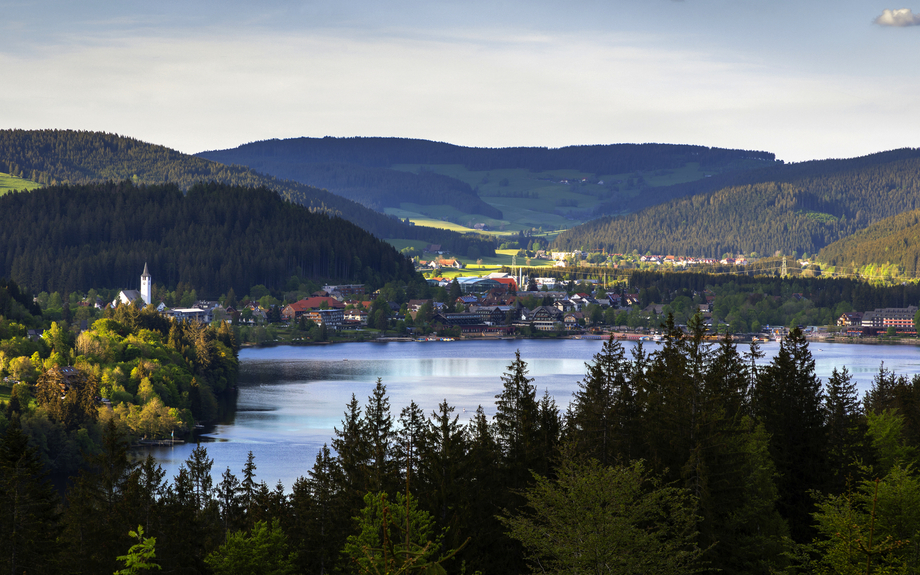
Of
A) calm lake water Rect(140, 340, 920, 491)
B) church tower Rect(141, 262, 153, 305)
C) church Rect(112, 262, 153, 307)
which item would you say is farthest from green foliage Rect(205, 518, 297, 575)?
church tower Rect(141, 262, 153, 305)

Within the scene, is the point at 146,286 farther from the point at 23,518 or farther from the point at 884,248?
the point at 884,248

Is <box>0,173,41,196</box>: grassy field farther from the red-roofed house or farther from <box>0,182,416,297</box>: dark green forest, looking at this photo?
the red-roofed house

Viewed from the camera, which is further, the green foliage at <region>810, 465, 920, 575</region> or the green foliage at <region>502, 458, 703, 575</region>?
the green foliage at <region>502, 458, 703, 575</region>

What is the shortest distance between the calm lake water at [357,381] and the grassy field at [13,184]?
9498 centimetres

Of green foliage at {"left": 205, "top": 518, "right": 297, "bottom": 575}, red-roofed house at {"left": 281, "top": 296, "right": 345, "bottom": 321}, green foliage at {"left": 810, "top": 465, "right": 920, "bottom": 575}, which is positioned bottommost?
green foliage at {"left": 205, "top": 518, "right": 297, "bottom": 575}

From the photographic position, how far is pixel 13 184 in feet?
557

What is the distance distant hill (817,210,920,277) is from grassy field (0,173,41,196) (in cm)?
14101

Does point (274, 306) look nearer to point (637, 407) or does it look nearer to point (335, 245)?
point (335, 245)

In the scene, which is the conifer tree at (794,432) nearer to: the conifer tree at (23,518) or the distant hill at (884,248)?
the conifer tree at (23,518)

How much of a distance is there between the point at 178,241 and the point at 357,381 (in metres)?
77.4

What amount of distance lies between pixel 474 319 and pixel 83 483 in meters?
95.4

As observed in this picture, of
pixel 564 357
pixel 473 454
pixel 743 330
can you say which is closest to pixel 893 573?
pixel 473 454

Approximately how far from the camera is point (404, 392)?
5762cm

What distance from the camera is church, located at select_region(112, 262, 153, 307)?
107m
